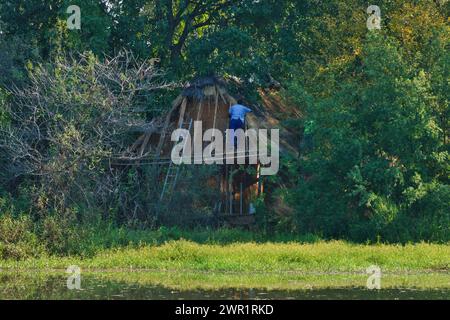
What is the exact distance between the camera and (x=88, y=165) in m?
24.2

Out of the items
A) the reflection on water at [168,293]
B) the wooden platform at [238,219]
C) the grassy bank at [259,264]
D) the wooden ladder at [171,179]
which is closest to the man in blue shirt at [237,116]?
the wooden ladder at [171,179]

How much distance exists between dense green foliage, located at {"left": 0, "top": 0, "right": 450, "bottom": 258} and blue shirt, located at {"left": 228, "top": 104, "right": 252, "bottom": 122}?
53.8 inches

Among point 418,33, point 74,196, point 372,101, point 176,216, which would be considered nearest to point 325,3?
point 418,33

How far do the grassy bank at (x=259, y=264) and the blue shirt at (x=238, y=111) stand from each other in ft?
19.4

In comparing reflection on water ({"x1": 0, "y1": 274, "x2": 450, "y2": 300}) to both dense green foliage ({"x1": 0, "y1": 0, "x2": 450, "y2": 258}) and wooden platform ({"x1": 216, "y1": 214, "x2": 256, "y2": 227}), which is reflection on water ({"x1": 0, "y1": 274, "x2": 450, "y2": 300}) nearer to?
dense green foliage ({"x1": 0, "y1": 0, "x2": 450, "y2": 258})

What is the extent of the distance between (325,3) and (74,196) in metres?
10.6

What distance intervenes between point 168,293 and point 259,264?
166 inches

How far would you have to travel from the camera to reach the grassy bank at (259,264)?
1775 cm

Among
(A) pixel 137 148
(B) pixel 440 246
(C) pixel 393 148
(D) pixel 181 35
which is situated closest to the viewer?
(B) pixel 440 246

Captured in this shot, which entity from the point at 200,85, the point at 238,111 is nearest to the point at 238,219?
Result: the point at 238,111

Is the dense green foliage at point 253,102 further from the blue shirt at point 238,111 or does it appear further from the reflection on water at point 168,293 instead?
the reflection on water at point 168,293

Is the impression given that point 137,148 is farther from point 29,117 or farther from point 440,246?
point 440,246

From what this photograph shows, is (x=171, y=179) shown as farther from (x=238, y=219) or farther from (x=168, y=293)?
(x=168, y=293)

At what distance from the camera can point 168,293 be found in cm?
1568
